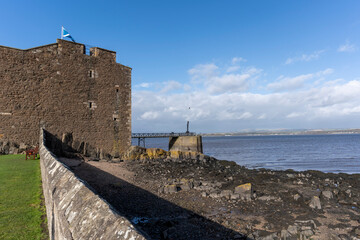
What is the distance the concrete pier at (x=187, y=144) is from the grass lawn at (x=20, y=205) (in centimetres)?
2888

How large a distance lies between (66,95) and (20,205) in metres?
15.6

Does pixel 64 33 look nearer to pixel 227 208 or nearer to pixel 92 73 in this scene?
pixel 92 73

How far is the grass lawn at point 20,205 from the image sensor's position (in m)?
4.74

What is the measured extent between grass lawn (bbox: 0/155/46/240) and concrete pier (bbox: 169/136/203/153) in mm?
28884

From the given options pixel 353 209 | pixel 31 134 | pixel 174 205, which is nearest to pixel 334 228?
pixel 353 209

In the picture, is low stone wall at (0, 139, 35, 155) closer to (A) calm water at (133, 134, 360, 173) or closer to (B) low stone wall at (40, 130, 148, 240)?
(B) low stone wall at (40, 130, 148, 240)

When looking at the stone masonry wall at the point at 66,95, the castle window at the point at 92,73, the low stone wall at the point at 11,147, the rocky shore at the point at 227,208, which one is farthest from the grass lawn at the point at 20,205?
the castle window at the point at 92,73

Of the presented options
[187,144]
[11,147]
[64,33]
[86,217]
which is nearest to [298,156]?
[187,144]

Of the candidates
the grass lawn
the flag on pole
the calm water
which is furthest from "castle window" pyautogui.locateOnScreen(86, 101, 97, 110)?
the calm water

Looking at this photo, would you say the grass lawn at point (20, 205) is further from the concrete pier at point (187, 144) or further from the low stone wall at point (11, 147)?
the concrete pier at point (187, 144)

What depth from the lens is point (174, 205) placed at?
11.1 meters

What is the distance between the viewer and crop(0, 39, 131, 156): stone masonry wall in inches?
690

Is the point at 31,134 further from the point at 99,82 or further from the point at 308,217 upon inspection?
the point at 308,217

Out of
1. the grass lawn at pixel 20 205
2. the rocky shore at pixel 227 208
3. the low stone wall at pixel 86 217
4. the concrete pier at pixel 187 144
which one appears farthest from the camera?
the concrete pier at pixel 187 144
